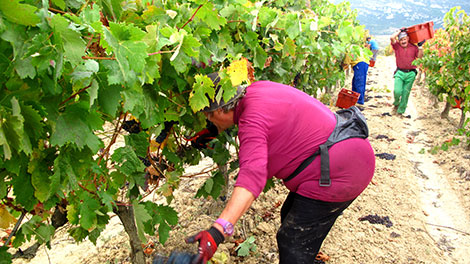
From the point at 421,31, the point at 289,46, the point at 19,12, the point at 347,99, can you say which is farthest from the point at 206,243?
the point at 421,31

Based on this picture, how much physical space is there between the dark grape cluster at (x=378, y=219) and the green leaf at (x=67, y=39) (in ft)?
12.0

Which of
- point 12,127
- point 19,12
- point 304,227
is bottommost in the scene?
point 304,227

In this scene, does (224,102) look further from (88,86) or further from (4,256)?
(4,256)

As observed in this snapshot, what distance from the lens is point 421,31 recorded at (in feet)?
24.0

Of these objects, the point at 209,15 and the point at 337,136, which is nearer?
the point at 209,15

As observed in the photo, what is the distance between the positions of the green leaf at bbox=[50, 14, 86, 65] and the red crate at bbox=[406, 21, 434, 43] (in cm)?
796

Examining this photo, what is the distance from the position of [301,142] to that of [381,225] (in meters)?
2.41

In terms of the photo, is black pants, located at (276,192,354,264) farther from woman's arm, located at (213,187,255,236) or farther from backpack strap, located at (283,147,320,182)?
woman's arm, located at (213,187,255,236)

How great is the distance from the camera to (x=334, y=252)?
3166 millimetres

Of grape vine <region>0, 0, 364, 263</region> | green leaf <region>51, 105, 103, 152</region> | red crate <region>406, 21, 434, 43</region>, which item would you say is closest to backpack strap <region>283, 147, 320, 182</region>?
grape vine <region>0, 0, 364, 263</region>

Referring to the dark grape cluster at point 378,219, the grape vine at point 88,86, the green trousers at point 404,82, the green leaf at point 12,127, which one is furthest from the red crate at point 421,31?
the green leaf at point 12,127

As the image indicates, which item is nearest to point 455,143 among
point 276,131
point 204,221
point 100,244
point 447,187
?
point 447,187

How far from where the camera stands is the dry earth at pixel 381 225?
3.15m

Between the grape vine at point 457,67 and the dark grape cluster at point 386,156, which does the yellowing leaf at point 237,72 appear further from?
the grape vine at point 457,67
